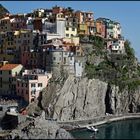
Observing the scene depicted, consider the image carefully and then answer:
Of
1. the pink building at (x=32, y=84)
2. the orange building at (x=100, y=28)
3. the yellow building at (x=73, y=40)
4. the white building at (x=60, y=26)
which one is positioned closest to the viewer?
the pink building at (x=32, y=84)

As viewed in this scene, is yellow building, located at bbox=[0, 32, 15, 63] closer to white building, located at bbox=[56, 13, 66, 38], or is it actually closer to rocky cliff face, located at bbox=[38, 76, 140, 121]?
white building, located at bbox=[56, 13, 66, 38]

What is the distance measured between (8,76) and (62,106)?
8.81 meters

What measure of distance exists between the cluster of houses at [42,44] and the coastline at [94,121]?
6.02 m

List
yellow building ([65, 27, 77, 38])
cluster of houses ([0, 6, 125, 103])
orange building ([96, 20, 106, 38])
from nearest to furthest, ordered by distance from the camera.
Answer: cluster of houses ([0, 6, 125, 103]) < yellow building ([65, 27, 77, 38]) < orange building ([96, 20, 106, 38])

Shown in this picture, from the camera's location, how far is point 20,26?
3135 inches

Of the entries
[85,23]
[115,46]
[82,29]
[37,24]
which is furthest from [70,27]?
[115,46]

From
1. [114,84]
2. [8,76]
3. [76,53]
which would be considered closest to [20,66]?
[8,76]

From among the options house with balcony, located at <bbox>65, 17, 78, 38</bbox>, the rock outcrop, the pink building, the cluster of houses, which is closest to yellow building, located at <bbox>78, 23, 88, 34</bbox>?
the cluster of houses

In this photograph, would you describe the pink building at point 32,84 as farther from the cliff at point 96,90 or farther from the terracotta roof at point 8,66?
the terracotta roof at point 8,66

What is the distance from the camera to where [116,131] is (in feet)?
206

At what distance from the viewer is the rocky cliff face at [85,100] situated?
65.5 meters

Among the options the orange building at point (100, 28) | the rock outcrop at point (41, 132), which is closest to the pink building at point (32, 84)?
the rock outcrop at point (41, 132)

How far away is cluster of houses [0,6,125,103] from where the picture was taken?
67.8m

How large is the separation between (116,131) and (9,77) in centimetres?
1607
